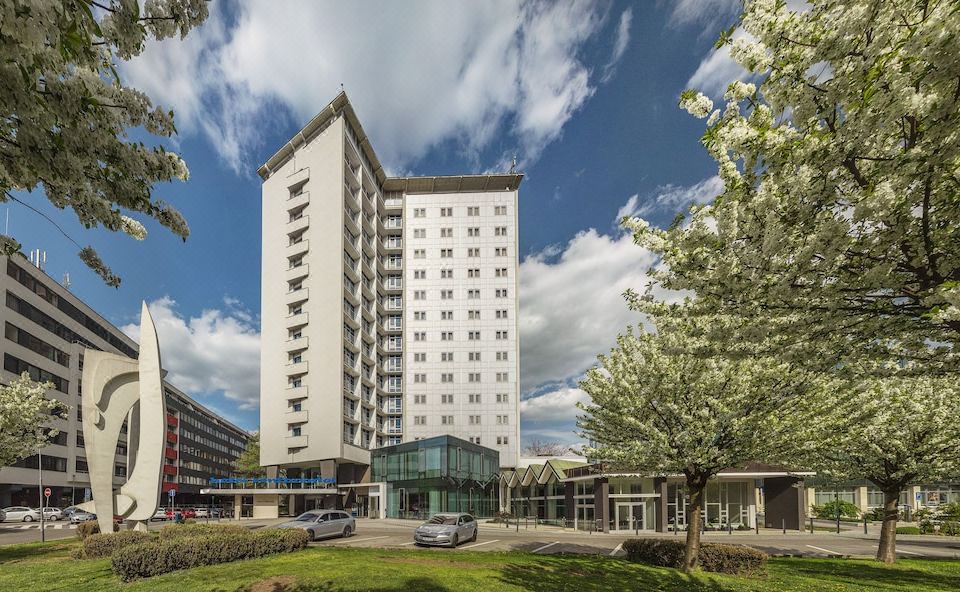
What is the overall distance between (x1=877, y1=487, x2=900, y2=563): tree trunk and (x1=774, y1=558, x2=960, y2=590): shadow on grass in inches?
16.8

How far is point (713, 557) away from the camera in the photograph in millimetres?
15523

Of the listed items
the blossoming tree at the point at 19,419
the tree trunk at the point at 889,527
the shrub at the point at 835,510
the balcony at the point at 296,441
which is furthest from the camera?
the balcony at the point at 296,441

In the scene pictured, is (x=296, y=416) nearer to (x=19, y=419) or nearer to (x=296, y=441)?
(x=296, y=441)

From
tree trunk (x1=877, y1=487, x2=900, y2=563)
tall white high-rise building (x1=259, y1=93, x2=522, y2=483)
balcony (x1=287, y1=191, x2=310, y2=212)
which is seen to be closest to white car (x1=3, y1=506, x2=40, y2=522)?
tall white high-rise building (x1=259, y1=93, x2=522, y2=483)

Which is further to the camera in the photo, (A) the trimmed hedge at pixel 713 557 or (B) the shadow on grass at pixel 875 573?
(A) the trimmed hedge at pixel 713 557

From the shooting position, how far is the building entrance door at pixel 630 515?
121ft

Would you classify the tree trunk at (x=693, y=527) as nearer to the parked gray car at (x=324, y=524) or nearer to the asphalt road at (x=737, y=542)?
the asphalt road at (x=737, y=542)

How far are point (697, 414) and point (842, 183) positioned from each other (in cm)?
1021

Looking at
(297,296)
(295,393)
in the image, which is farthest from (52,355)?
(295,393)

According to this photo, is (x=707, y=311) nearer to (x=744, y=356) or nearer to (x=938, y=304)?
(x=744, y=356)

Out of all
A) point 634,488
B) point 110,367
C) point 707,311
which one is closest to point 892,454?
point 707,311

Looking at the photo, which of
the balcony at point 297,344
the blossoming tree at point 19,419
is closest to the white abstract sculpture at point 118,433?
the blossoming tree at point 19,419

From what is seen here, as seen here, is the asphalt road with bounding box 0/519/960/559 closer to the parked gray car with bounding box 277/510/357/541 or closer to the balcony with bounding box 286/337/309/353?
the parked gray car with bounding box 277/510/357/541

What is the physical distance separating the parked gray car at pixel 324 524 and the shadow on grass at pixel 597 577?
41.1 feet
